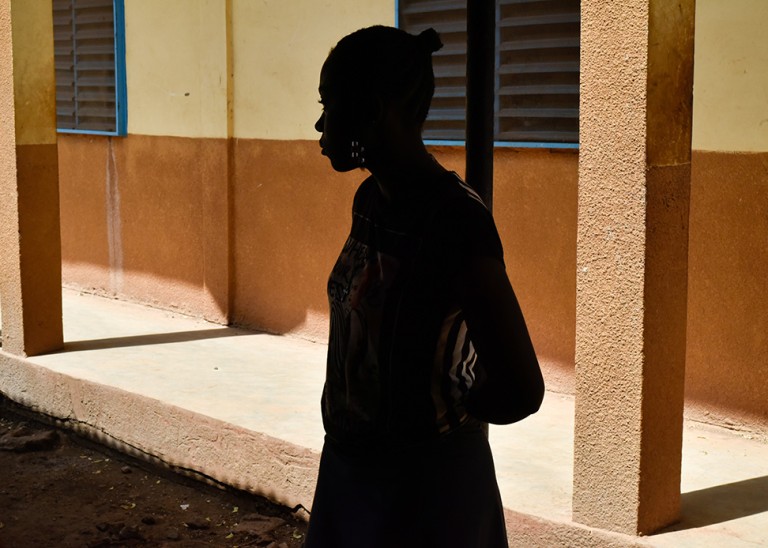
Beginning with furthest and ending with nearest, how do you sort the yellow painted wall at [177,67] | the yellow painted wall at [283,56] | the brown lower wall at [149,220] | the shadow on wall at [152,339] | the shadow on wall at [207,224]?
1. the brown lower wall at [149,220]
2. the yellow painted wall at [177,67]
3. the shadow on wall at [207,224]
4. the shadow on wall at [152,339]
5. the yellow painted wall at [283,56]

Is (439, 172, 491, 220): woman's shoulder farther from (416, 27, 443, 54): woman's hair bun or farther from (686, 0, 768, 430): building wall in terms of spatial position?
(686, 0, 768, 430): building wall

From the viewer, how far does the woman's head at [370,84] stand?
2.25 metres

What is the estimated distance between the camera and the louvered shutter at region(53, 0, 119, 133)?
9.36 m

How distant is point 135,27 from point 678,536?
6363mm

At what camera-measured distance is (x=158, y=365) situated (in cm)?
712

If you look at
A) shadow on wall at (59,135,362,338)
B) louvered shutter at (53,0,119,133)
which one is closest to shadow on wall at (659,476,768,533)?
shadow on wall at (59,135,362,338)

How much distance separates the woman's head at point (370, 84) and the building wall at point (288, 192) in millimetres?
3573

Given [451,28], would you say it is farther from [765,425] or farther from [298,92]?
[765,425]

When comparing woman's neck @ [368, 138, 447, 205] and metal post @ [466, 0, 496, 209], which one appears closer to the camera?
woman's neck @ [368, 138, 447, 205]

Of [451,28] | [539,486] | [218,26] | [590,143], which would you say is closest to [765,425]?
[539,486]

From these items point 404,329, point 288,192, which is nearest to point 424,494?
point 404,329

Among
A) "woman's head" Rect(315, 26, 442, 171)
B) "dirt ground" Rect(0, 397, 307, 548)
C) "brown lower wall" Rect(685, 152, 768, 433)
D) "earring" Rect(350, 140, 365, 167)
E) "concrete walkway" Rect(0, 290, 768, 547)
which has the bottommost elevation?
"dirt ground" Rect(0, 397, 307, 548)

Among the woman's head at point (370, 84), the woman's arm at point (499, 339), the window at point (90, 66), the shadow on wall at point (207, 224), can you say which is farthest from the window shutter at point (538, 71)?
the woman's arm at point (499, 339)

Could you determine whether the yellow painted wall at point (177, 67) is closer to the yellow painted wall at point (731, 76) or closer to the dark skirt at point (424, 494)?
the yellow painted wall at point (731, 76)
